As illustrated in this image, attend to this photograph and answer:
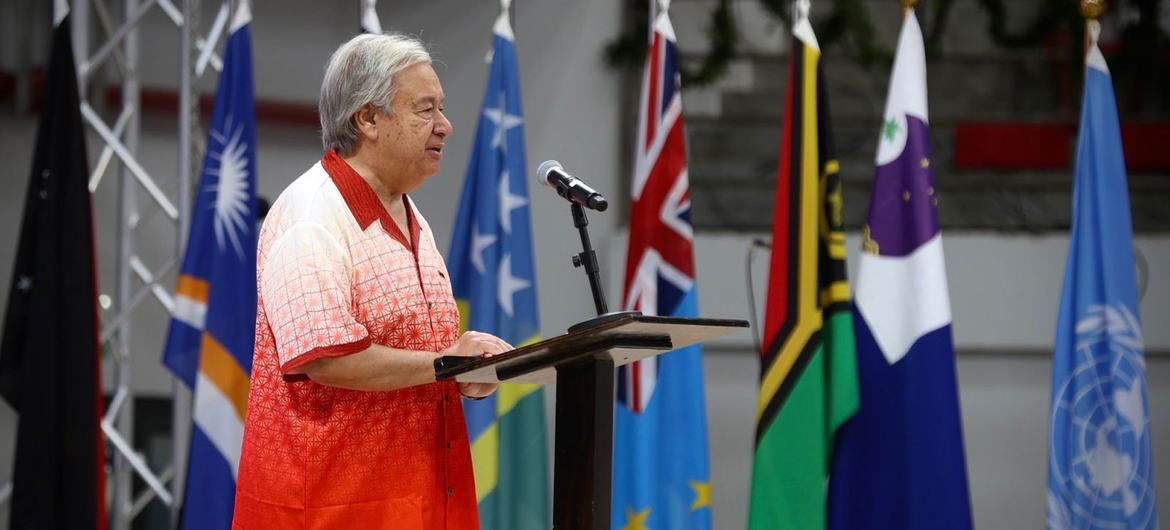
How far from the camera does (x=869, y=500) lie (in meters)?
3.00

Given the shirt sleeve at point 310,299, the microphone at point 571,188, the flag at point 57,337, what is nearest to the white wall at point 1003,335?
the flag at point 57,337

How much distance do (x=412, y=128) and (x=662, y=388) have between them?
1.75 meters

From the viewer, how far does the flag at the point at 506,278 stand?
3.43 metres

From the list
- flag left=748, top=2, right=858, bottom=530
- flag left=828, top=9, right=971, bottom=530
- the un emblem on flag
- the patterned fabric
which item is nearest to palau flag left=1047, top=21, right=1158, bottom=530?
the un emblem on flag

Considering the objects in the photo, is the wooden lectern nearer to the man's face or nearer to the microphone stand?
the microphone stand

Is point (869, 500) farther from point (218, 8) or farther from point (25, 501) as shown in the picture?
point (218, 8)

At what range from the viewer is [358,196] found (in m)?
1.65

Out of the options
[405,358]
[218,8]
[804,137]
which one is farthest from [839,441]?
[218,8]

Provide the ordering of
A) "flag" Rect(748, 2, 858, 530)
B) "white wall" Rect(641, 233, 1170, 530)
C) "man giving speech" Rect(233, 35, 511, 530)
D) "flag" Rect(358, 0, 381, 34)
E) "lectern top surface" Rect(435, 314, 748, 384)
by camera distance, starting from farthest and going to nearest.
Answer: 1. "white wall" Rect(641, 233, 1170, 530)
2. "flag" Rect(358, 0, 381, 34)
3. "flag" Rect(748, 2, 858, 530)
4. "man giving speech" Rect(233, 35, 511, 530)
5. "lectern top surface" Rect(435, 314, 748, 384)

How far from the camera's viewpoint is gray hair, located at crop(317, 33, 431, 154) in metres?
1.65

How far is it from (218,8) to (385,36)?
125 inches

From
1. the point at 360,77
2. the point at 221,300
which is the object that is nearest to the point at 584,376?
the point at 360,77

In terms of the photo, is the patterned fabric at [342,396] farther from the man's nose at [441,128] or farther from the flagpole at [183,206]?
the flagpole at [183,206]

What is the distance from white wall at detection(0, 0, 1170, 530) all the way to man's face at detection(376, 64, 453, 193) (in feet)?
7.75
